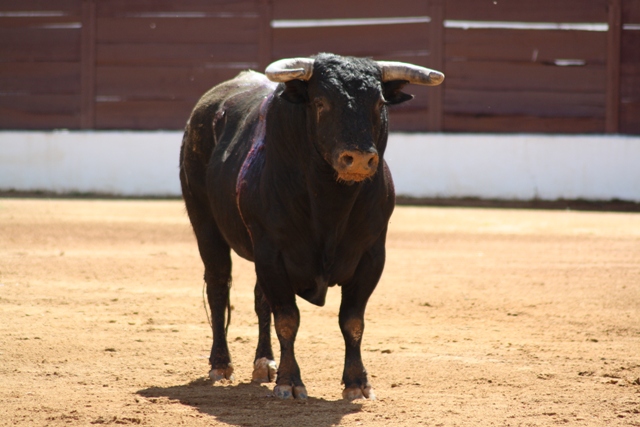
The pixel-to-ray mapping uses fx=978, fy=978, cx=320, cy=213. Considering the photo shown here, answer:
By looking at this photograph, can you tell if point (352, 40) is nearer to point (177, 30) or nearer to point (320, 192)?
point (177, 30)

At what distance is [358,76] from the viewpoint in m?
4.61

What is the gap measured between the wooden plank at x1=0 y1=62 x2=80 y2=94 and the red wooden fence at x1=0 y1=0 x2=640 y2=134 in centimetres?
2

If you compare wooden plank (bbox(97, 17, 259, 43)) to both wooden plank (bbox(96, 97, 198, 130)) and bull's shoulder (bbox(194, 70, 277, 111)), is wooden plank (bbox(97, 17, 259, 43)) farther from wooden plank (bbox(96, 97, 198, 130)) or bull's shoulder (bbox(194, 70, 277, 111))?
bull's shoulder (bbox(194, 70, 277, 111))

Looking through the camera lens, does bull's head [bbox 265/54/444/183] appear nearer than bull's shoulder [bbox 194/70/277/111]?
Yes

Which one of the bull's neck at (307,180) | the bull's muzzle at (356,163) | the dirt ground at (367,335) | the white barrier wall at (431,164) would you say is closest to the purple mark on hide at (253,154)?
the bull's neck at (307,180)

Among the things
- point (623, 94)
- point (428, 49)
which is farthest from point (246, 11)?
point (623, 94)

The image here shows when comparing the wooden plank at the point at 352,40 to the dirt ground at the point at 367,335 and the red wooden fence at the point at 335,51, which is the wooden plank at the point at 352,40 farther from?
the dirt ground at the point at 367,335

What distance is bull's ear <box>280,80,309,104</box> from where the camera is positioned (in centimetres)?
480

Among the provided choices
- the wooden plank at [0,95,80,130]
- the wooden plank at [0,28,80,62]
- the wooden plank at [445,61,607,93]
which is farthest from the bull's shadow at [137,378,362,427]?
the wooden plank at [0,28,80,62]

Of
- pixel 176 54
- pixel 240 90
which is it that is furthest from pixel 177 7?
pixel 240 90

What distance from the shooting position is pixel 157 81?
58.3 feet

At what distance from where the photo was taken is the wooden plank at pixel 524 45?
1650 centimetres

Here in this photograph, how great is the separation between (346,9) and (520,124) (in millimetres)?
3657

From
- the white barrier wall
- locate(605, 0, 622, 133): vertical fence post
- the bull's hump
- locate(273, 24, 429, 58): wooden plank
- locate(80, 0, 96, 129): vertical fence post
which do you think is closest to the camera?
the bull's hump
